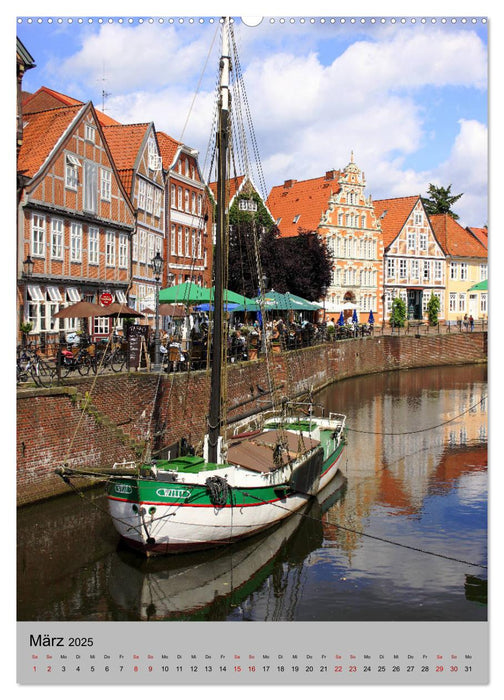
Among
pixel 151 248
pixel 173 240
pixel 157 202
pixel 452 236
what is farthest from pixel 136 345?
pixel 452 236

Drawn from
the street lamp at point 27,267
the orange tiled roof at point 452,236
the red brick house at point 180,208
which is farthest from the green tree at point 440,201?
the street lamp at point 27,267

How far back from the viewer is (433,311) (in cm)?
5738

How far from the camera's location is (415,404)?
39062mm

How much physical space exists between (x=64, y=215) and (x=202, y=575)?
14.7 metres

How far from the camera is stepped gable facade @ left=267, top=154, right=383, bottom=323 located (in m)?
61.3

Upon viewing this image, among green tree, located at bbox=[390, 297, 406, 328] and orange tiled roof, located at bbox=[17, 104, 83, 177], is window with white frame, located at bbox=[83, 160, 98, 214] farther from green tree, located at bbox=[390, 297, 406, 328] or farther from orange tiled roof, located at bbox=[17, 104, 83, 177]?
green tree, located at bbox=[390, 297, 406, 328]

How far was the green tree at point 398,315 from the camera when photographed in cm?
5838

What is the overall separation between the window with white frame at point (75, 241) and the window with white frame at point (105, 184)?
206 centimetres

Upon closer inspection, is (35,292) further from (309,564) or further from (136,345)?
(309,564)

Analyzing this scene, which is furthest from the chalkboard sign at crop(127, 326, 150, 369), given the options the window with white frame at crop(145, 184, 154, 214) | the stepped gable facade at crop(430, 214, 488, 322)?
the stepped gable facade at crop(430, 214, 488, 322)

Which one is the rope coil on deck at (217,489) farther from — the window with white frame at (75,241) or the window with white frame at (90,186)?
the window with white frame at (90,186)

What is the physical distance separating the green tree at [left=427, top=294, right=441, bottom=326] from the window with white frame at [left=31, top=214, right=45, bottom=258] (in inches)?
1532

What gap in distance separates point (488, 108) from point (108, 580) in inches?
433

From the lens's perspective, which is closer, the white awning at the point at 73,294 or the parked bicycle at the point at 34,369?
the parked bicycle at the point at 34,369
